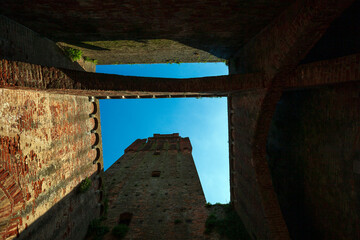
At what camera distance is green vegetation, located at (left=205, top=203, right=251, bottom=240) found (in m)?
7.42

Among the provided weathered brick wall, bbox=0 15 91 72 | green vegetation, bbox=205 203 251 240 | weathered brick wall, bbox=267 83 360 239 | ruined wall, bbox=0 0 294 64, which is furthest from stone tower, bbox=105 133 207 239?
ruined wall, bbox=0 0 294 64

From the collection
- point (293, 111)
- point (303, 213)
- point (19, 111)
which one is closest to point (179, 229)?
point (303, 213)

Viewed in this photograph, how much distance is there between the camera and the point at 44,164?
4969 millimetres

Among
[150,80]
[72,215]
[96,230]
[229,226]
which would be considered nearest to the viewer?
[150,80]

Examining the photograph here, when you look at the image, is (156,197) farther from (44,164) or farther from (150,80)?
(150,80)

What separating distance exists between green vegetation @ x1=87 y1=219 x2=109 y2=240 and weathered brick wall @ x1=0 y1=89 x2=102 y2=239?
0.34 meters

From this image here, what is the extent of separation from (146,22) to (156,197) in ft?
31.2

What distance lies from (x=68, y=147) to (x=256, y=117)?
6495mm

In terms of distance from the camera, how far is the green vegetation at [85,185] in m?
6.62

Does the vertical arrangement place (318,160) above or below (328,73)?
below

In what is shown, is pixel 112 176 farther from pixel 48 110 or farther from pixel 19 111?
pixel 19 111

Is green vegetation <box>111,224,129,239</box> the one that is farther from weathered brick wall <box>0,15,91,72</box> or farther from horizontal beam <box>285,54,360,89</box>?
horizontal beam <box>285,54,360,89</box>

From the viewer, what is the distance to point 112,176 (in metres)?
14.0

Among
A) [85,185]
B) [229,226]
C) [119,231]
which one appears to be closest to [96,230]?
[119,231]
